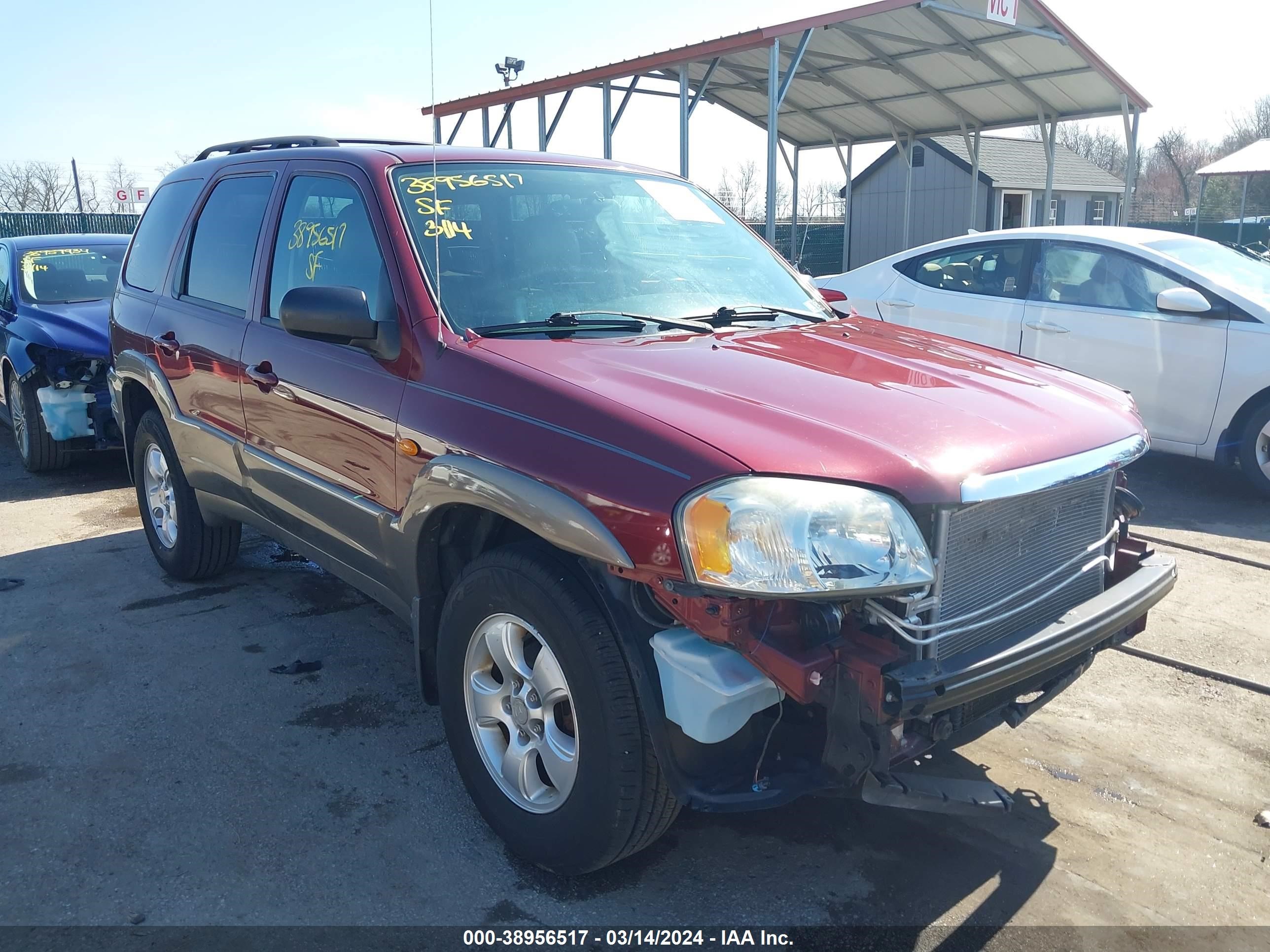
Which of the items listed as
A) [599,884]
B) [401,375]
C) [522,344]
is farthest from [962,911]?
[401,375]

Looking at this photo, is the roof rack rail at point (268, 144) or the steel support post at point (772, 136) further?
the steel support post at point (772, 136)

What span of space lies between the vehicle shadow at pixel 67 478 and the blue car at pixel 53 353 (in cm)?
12

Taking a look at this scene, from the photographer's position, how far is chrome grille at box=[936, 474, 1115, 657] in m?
2.38

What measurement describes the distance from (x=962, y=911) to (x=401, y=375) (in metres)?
2.14

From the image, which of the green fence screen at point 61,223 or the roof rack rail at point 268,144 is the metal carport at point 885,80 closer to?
the roof rack rail at point 268,144

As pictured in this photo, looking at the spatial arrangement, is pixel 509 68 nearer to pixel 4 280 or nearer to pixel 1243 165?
pixel 4 280

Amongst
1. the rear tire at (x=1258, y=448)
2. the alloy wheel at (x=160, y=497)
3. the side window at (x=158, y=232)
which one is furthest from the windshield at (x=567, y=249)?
the rear tire at (x=1258, y=448)

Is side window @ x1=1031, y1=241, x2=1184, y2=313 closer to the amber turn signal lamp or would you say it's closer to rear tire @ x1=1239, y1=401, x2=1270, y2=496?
rear tire @ x1=1239, y1=401, x2=1270, y2=496

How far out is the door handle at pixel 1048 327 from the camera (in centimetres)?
695

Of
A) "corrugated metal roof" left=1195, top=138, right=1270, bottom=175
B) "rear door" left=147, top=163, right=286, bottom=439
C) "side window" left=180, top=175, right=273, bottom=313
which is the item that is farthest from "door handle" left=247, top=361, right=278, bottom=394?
"corrugated metal roof" left=1195, top=138, right=1270, bottom=175

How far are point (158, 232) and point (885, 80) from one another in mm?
13359

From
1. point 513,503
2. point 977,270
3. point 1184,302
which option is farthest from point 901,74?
point 513,503

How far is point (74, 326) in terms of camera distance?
7.31 m

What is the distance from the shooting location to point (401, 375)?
10.00 feet
